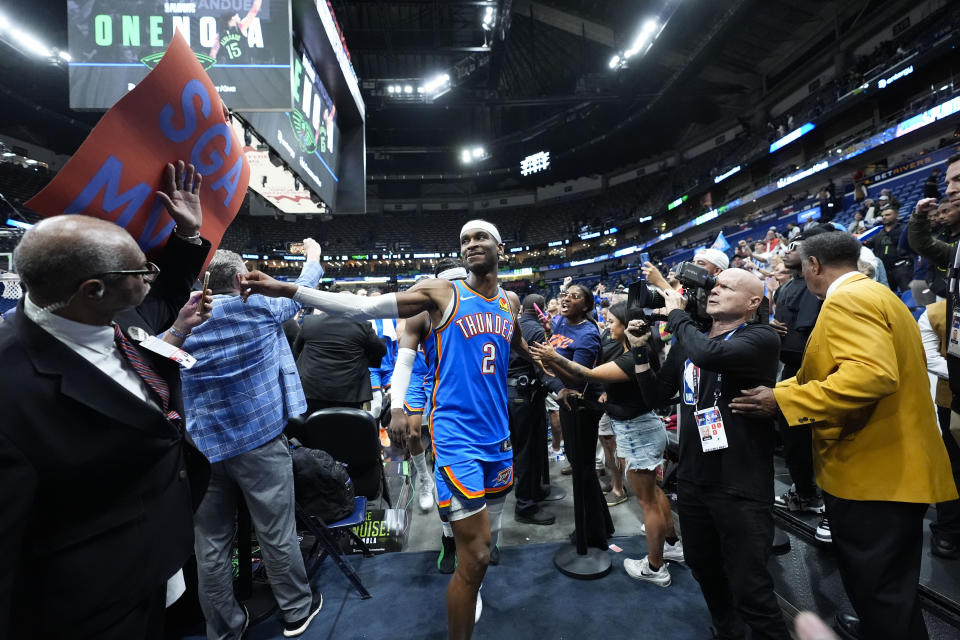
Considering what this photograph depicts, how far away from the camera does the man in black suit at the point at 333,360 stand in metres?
3.96

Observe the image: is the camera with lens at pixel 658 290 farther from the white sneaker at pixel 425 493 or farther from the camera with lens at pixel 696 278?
the white sneaker at pixel 425 493

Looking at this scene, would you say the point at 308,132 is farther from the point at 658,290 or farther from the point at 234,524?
the point at 658,290

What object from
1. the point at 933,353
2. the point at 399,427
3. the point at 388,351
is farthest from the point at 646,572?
the point at 388,351

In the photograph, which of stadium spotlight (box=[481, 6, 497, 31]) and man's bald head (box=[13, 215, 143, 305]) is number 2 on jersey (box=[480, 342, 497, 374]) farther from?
stadium spotlight (box=[481, 6, 497, 31])

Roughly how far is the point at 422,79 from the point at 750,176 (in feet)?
56.6

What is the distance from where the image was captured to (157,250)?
142cm

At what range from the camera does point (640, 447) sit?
121 inches

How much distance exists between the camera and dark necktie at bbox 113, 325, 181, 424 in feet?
4.11

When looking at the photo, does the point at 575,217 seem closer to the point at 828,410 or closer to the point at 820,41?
the point at 820,41

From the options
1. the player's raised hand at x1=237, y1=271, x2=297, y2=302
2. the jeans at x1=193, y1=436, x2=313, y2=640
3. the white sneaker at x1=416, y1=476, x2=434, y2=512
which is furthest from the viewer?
the white sneaker at x1=416, y1=476, x2=434, y2=512

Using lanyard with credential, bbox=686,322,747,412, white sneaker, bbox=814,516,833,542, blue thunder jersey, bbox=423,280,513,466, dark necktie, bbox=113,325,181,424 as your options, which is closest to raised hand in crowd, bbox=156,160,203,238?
dark necktie, bbox=113,325,181,424

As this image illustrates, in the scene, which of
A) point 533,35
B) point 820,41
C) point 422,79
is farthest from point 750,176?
point 422,79

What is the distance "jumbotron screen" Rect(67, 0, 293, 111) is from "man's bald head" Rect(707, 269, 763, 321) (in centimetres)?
302

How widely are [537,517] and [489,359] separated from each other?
237 centimetres
